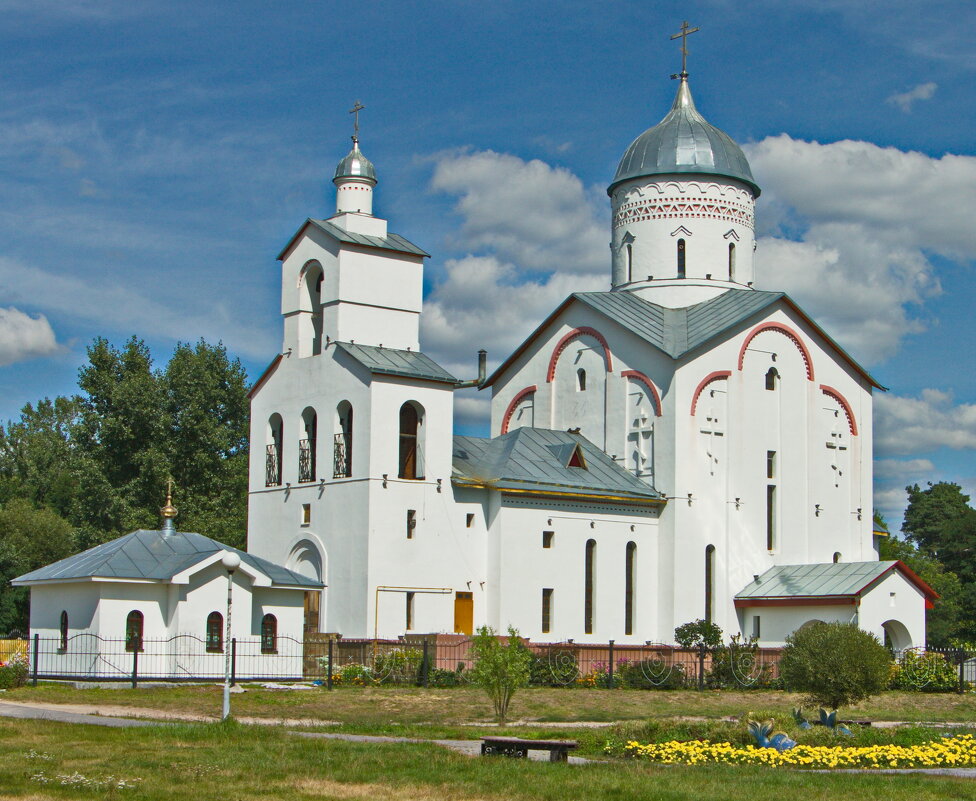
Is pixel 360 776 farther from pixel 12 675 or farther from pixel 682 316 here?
pixel 682 316

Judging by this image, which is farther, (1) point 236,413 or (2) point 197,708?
(1) point 236,413

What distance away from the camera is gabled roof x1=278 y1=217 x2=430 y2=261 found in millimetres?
33656

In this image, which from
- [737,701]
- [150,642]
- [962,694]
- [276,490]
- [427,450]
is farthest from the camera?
[276,490]

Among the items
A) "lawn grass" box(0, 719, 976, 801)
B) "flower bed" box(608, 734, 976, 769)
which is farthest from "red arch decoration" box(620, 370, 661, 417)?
"lawn grass" box(0, 719, 976, 801)

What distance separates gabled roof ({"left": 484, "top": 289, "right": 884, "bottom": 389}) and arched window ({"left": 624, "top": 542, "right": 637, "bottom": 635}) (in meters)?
5.32

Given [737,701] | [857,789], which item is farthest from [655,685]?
[857,789]

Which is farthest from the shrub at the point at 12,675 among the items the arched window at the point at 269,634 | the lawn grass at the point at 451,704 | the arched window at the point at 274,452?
the arched window at the point at 274,452

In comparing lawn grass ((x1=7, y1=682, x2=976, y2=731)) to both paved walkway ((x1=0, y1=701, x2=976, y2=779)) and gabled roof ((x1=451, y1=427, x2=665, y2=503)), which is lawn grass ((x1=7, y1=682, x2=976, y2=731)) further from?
gabled roof ((x1=451, y1=427, x2=665, y2=503))

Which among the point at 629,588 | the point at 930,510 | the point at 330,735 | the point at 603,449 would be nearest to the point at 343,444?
the point at 603,449

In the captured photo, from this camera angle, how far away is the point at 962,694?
31.0 m

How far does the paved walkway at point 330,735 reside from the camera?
14.9m

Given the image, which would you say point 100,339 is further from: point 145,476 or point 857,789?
point 857,789

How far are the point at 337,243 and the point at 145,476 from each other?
19.8 m

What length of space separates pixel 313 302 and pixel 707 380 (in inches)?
430
